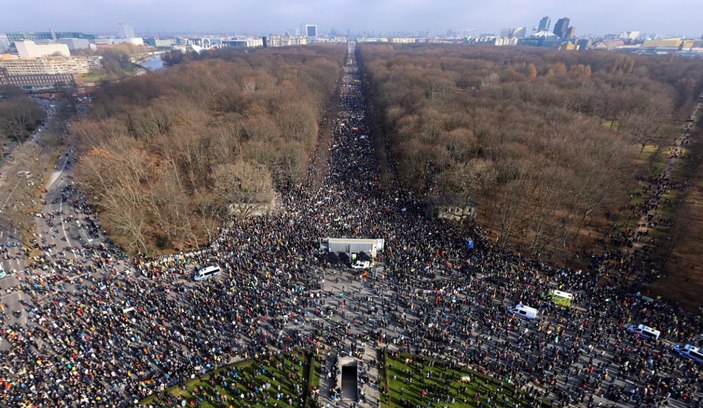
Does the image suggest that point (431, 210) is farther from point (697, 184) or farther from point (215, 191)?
point (697, 184)

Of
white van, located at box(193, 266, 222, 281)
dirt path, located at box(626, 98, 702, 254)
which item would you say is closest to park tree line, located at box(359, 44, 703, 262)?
dirt path, located at box(626, 98, 702, 254)

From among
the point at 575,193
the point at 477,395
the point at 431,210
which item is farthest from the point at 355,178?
the point at 477,395

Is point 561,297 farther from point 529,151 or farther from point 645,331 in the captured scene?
point 529,151

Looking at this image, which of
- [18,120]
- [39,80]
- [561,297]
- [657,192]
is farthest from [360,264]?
[39,80]

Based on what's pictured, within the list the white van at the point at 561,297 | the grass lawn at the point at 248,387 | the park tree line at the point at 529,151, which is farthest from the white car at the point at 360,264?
the white van at the point at 561,297

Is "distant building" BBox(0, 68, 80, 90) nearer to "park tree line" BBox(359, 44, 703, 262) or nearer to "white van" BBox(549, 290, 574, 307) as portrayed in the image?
"park tree line" BBox(359, 44, 703, 262)

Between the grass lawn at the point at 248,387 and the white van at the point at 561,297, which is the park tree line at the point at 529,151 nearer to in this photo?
the white van at the point at 561,297
